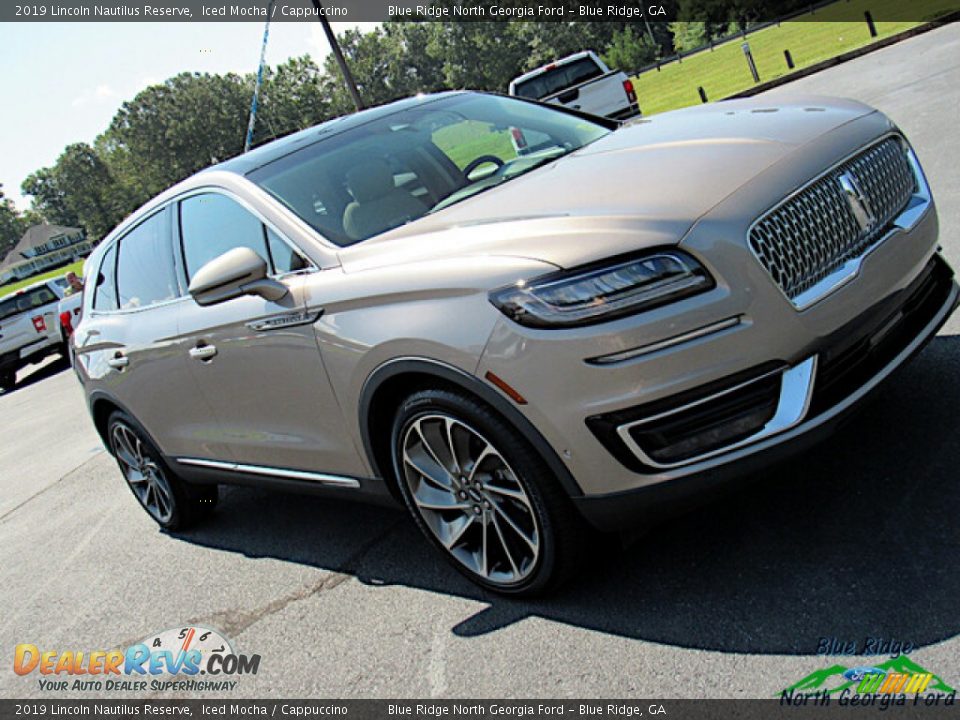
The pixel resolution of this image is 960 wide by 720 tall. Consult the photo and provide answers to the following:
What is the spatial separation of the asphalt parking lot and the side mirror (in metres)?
1.38

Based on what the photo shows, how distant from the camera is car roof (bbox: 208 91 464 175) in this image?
4621 millimetres

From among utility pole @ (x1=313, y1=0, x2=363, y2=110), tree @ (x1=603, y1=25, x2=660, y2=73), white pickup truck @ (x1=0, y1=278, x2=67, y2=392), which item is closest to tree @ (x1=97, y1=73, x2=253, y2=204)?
tree @ (x1=603, y1=25, x2=660, y2=73)

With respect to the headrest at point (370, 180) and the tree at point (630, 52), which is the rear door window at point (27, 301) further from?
the tree at point (630, 52)

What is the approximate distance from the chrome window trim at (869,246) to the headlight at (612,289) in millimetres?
227

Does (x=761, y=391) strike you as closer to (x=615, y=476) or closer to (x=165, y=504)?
(x=615, y=476)

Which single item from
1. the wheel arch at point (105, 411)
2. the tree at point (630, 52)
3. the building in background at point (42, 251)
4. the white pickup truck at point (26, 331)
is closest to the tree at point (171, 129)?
the building in background at point (42, 251)

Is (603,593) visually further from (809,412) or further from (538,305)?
(538,305)

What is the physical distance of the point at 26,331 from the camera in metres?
18.3

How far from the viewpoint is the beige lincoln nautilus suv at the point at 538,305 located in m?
2.95

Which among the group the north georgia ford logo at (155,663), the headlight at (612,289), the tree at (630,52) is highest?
the headlight at (612,289)

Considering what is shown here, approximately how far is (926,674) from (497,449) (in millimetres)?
1448

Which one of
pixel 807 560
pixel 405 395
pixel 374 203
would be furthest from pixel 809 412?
pixel 374 203

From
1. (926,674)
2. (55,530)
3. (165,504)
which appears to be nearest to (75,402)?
(55,530)

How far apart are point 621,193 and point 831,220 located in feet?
2.30
